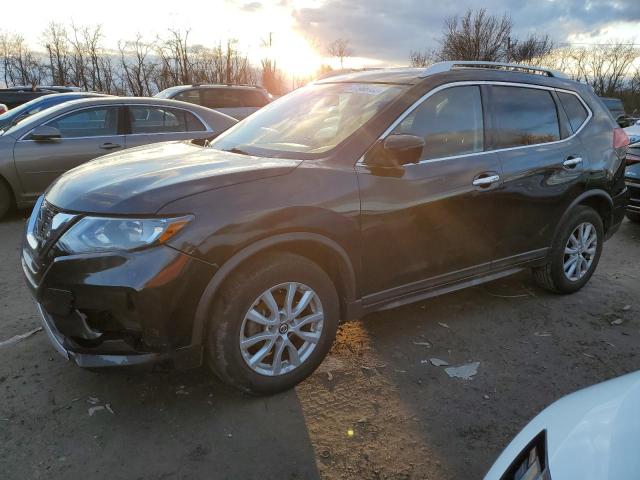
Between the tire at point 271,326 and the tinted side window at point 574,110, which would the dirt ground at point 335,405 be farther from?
the tinted side window at point 574,110

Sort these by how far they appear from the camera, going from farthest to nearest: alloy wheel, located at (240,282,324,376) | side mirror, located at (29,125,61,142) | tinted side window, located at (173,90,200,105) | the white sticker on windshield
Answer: tinted side window, located at (173,90,200,105), side mirror, located at (29,125,61,142), the white sticker on windshield, alloy wheel, located at (240,282,324,376)

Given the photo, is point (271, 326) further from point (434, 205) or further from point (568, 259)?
point (568, 259)

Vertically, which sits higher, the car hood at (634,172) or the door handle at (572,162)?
the door handle at (572,162)

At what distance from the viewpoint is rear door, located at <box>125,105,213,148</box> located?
684 centimetres

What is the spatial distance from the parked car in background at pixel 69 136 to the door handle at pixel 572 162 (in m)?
4.27

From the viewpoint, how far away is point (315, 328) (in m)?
2.97

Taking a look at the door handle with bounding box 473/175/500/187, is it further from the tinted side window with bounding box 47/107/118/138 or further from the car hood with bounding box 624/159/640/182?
the tinted side window with bounding box 47/107/118/138

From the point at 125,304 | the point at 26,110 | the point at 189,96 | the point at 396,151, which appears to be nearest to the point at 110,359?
the point at 125,304

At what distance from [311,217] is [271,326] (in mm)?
633

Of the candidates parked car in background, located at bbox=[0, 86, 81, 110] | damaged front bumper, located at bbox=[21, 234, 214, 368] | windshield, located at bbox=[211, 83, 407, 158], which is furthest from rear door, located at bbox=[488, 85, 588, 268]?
parked car in background, located at bbox=[0, 86, 81, 110]

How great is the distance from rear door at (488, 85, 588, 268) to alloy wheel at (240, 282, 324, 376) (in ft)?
5.22

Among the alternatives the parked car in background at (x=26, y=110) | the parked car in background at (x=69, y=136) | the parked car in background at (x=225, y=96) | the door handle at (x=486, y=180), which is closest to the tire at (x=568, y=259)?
the door handle at (x=486, y=180)

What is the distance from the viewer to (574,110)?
167 inches

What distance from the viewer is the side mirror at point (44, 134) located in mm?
6395
